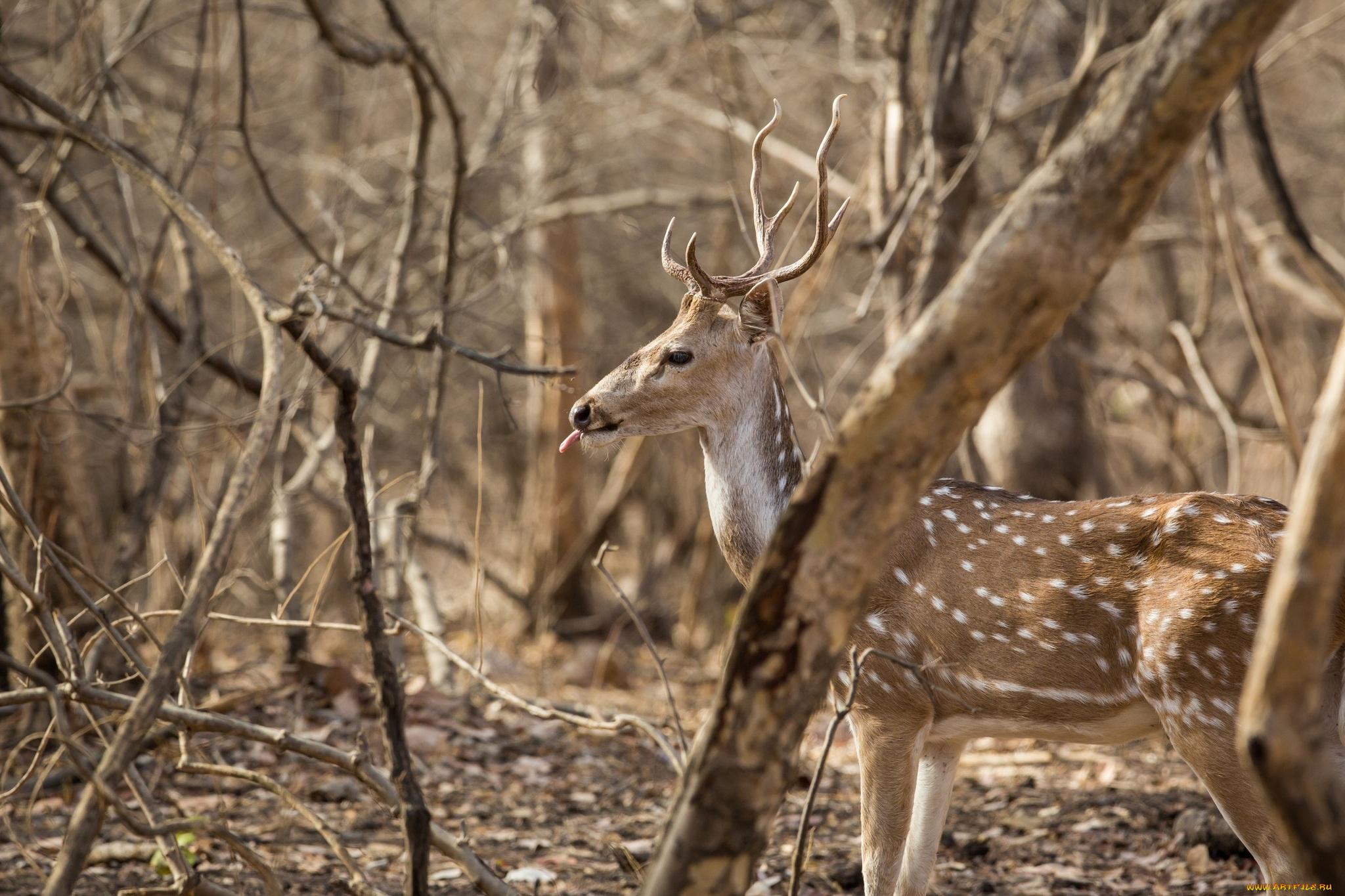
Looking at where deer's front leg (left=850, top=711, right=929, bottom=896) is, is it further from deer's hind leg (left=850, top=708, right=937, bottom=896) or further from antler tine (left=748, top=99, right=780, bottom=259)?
antler tine (left=748, top=99, right=780, bottom=259)

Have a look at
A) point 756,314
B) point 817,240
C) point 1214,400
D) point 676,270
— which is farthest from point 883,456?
point 1214,400

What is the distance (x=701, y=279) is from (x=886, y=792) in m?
1.90

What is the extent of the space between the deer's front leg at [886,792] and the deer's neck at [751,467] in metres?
0.76

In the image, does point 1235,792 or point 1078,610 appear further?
point 1078,610

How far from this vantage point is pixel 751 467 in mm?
4559

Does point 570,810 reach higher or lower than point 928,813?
lower

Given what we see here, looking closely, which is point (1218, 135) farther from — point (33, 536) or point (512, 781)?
point (33, 536)

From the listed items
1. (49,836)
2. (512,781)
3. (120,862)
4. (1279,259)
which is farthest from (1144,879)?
(1279,259)

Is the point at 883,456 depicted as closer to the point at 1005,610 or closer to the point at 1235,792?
the point at 1005,610

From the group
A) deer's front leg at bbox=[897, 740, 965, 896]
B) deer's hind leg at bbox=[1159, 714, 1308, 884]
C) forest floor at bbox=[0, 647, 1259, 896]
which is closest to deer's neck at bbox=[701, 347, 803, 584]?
deer's front leg at bbox=[897, 740, 965, 896]

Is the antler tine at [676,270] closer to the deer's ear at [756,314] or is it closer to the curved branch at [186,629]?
the deer's ear at [756,314]

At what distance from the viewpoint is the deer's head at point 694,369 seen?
4.50 metres

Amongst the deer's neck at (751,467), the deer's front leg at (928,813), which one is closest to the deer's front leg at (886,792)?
the deer's front leg at (928,813)

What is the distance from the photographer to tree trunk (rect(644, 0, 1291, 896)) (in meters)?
2.37
